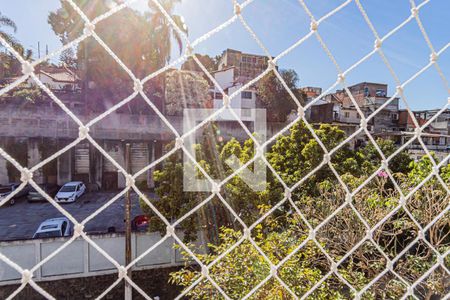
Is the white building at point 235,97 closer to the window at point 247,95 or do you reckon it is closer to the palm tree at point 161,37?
the window at point 247,95

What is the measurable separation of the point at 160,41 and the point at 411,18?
7.86 meters

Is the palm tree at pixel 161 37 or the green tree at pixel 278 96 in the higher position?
the palm tree at pixel 161 37

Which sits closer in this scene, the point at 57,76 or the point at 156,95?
the point at 156,95

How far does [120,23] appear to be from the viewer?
7625 millimetres

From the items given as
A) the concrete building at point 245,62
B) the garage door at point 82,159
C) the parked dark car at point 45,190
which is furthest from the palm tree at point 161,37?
the concrete building at point 245,62

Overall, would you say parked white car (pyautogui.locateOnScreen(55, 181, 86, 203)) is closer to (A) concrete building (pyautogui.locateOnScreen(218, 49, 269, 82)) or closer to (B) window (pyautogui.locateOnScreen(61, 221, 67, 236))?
(B) window (pyautogui.locateOnScreen(61, 221, 67, 236))

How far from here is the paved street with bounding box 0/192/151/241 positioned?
531 centimetres

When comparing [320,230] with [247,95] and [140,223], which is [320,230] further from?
[247,95]

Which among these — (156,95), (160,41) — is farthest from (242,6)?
(156,95)

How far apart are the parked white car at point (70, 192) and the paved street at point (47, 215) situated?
128 millimetres

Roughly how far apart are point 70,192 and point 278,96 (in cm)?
626

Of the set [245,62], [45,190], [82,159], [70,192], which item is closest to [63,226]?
[70,192]

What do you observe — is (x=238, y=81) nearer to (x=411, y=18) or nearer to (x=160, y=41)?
(x=160, y=41)

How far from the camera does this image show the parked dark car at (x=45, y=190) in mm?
6973
